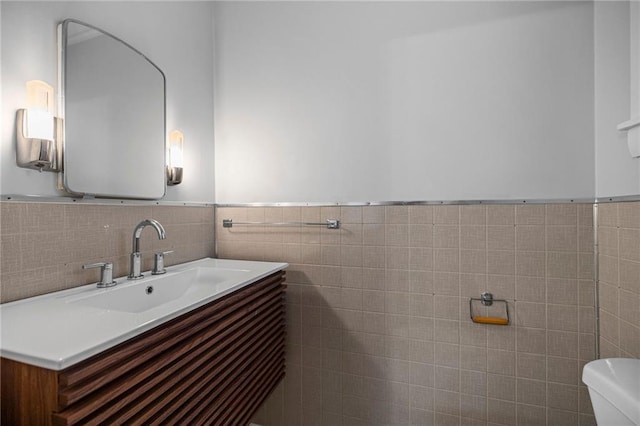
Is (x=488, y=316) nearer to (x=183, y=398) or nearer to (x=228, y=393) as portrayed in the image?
(x=228, y=393)

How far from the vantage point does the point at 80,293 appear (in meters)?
1.07

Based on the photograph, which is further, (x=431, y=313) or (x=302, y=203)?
(x=302, y=203)

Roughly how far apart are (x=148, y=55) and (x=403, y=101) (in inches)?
49.2

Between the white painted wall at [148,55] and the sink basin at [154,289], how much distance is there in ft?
1.31

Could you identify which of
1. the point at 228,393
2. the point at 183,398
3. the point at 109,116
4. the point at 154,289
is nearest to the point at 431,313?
the point at 228,393

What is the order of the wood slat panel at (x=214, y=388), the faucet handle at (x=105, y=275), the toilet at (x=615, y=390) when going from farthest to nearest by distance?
1. the faucet handle at (x=105, y=275)
2. the wood slat panel at (x=214, y=388)
3. the toilet at (x=615, y=390)

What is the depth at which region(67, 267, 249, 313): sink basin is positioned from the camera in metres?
1.08

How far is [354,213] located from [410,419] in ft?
3.47

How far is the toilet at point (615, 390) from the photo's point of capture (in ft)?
2.67

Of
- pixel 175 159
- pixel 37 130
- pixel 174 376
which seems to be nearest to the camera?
pixel 174 376

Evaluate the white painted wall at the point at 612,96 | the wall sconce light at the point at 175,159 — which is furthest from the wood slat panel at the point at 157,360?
the white painted wall at the point at 612,96

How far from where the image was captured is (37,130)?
1.00 m

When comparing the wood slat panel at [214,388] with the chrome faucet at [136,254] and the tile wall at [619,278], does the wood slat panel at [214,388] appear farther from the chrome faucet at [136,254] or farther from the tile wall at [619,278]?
the tile wall at [619,278]

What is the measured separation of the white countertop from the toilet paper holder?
1.07m
